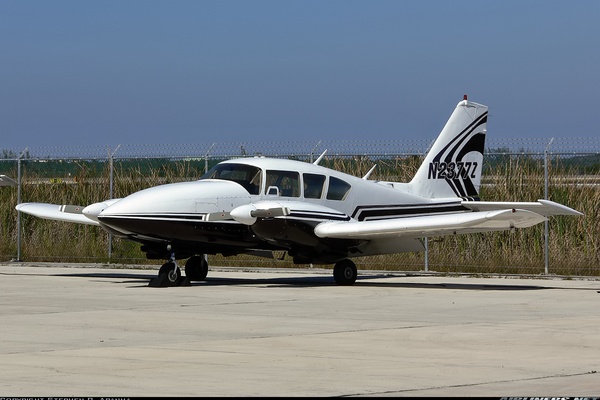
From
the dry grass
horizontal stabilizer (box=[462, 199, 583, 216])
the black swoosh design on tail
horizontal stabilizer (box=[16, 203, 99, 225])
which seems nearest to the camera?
horizontal stabilizer (box=[462, 199, 583, 216])

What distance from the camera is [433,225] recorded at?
765 inches

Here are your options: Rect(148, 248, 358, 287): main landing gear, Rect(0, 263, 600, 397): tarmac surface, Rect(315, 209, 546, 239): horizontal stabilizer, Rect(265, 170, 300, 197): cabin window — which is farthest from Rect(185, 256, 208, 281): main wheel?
Rect(315, 209, 546, 239): horizontal stabilizer

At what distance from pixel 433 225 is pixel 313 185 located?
270 centimetres

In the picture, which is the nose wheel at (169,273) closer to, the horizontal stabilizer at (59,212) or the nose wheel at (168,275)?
the nose wheel at (168,275)

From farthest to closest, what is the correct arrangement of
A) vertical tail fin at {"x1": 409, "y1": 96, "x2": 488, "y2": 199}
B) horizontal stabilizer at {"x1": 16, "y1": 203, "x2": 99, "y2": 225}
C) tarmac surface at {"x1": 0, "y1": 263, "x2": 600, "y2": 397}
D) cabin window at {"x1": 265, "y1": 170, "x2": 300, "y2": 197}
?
horizontal stabilizer at {"x1": 16, "y1": 203, "x2": 99, "y2": 225}
vertical tail fin at {"x1": 409, "y1": 96, "x2": 488, "y2": 199}
cabin window at {"x1": 265, "y1": 170, "x2": 300, "y2": 197}
tarmac surface at {"x1": 0, "y1": 263, "x2": 600, "y2": 397}

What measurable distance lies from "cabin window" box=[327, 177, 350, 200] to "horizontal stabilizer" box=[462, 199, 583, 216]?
2.51 meters

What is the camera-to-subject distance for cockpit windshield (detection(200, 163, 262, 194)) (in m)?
20.5

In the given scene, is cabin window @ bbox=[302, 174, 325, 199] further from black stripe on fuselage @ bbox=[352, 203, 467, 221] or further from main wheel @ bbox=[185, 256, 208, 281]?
main wheel @ bbox=[185, 256, 208, 281]

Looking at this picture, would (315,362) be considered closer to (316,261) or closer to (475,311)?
(475,311)

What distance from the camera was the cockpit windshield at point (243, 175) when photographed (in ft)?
67.3

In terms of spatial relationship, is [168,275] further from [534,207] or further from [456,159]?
[534,207]

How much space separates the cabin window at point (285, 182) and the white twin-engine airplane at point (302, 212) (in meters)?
0.02

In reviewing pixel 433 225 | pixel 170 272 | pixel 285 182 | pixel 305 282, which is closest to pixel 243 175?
pixel 285 182

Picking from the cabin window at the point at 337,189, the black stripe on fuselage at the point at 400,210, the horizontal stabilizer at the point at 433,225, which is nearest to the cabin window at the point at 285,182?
the cabin window at the point at 337,189
